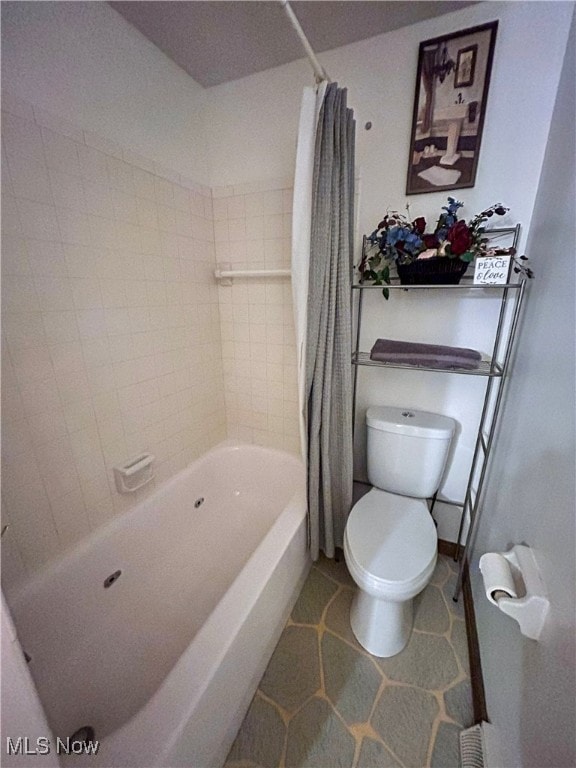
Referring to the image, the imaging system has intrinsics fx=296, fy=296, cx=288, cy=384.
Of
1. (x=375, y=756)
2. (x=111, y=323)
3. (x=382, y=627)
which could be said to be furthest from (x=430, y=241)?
(x=375, y=756)

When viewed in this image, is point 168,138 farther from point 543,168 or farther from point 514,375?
point 514,375

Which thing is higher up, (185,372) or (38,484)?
(185,372)

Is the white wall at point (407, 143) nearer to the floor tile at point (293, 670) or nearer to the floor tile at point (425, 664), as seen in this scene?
the floor tile at point (425, 664)

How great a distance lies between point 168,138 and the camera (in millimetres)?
1374

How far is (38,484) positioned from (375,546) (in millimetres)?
1262

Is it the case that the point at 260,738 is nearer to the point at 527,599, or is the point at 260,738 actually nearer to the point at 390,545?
the point at 390,545

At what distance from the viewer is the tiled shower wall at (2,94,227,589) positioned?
0.94 metres

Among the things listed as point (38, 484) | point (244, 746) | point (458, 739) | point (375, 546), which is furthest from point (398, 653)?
point (38, 484)

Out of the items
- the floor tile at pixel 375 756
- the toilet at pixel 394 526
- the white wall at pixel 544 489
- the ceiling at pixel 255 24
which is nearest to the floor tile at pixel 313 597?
the toilet at pixel 394 526

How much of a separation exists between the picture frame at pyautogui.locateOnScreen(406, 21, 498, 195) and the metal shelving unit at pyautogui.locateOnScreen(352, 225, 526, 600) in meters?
0.31

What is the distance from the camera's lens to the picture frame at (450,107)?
1094 millimetres

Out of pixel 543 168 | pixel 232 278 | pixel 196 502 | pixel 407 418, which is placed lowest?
pixel 196 502

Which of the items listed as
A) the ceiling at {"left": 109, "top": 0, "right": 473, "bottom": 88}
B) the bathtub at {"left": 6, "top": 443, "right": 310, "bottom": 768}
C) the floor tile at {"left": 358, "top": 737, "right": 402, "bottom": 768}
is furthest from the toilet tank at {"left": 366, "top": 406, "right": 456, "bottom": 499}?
the ceiling at {"left": 109, "top": 0, "right": 473, "bottom": 88}

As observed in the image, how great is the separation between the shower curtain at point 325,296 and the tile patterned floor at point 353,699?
1.14 ft
